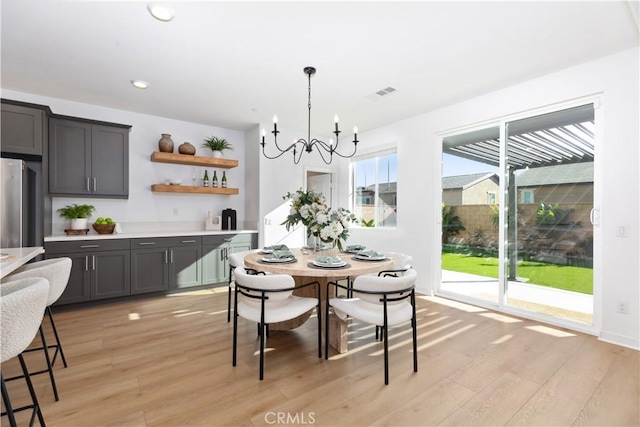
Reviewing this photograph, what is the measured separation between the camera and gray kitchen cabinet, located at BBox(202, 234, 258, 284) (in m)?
4.54

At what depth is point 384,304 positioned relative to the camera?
207 cm

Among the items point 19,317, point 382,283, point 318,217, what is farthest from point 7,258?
point 382,283

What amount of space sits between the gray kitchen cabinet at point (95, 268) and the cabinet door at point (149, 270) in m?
0.08

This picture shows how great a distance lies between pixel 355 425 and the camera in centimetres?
167

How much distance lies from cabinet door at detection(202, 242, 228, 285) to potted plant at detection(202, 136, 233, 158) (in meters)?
1.50

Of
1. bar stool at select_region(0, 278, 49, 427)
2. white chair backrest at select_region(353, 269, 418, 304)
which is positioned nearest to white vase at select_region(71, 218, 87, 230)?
bar stool at select_region(0, 278, 49, 427)

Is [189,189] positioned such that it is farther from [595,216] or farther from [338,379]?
[595,216]

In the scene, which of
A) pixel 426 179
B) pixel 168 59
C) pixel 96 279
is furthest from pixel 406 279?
pixel 96 279

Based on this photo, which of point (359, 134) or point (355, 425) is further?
point (359, 134)

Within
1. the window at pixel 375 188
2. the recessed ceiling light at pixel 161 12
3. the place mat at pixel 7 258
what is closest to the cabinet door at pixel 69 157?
the place mat at pixel 7 258

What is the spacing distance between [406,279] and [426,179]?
261cm

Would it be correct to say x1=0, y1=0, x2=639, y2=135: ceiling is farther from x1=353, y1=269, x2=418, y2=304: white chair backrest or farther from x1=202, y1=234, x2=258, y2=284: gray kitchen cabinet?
x1=202, y1=234, x2=258, y2=284: gray kitchen cabinet

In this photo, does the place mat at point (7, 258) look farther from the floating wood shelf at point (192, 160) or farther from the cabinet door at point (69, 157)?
the floating wood shelf at point (192, 160)

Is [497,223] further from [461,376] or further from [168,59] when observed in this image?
[168,59]
